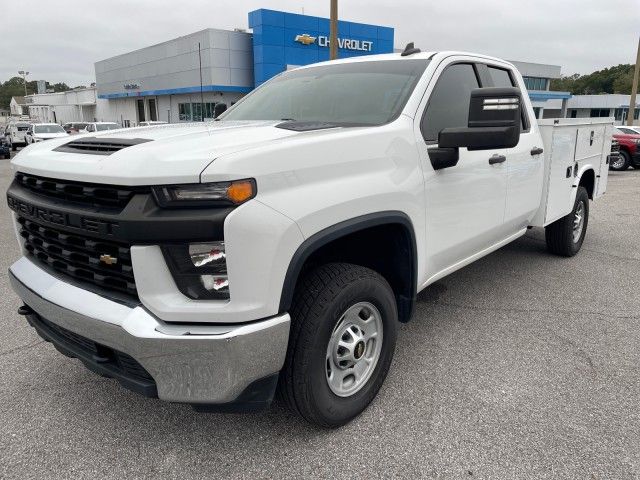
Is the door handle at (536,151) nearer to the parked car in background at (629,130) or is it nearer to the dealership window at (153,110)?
the parked car in background at (629,130)

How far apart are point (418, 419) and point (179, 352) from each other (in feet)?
4.51

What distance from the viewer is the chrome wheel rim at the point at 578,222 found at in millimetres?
5723

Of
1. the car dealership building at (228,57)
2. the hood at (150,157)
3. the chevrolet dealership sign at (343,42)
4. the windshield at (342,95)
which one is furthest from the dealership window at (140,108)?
the hood at (150,157)

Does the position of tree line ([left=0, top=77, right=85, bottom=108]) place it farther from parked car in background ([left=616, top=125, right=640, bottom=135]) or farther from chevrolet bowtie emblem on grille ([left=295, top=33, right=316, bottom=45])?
parked car in background ([left=616, top=125, right=640, bottom=135])

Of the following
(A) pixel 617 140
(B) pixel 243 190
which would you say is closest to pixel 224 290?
(B) pixel 243 190

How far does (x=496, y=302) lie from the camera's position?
14.6 ft

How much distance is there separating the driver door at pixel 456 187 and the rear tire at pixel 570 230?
204 centimetres

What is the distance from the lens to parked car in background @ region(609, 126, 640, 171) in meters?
16.9

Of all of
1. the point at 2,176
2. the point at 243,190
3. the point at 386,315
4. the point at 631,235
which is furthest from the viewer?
the point at 2,176

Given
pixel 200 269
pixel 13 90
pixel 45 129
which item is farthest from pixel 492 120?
pixel 13 90

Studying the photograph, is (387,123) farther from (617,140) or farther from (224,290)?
(617,140)

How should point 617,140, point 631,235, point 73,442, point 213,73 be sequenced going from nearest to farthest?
point 73,442, point 631,235, point 617,140, point 213,73

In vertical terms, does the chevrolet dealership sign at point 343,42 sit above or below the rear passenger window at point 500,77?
above

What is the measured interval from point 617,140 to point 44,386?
1863 centimetres
